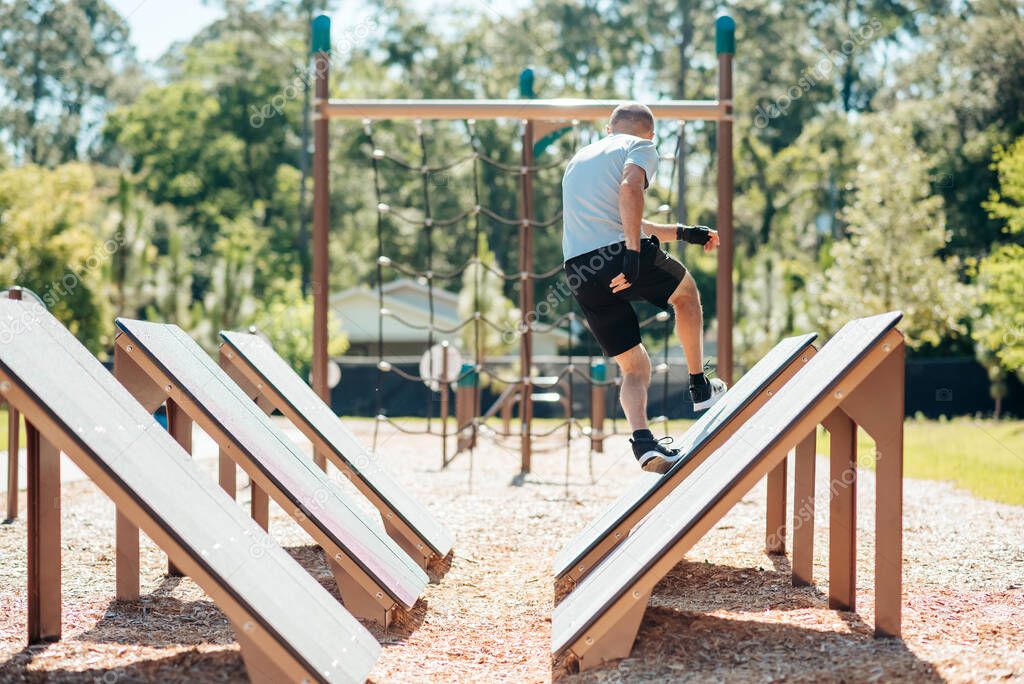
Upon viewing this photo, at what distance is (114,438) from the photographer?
3209 millimetres

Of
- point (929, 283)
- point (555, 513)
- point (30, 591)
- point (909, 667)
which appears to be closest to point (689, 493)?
point (909, 667)

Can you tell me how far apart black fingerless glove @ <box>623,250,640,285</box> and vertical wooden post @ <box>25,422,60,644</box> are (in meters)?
2.35

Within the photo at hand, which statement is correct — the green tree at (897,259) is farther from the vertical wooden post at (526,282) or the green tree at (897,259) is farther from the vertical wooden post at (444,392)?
the vertical wooden post at (526,282)

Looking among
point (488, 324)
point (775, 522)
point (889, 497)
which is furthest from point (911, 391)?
point (889, 497)

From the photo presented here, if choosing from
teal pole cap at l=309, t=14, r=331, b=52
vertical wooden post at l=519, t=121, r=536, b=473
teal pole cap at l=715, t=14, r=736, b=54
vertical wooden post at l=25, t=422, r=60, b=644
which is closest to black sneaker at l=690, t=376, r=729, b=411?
vertical wooden post at l=25, t=422, r=60, b=644

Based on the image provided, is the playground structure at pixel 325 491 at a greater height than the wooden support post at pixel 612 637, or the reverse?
the playground structure at pixel 325 491

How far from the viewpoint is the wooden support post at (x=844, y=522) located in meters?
4.14

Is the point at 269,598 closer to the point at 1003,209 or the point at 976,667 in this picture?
the point at 976,667

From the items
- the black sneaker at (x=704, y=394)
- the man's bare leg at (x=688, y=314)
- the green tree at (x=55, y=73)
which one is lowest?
the black sneaker at (x=704, y=394)

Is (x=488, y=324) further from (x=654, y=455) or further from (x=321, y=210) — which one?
(x=654, y=455)

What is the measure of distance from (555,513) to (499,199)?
95.5ft

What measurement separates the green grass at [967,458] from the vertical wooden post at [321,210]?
530cm

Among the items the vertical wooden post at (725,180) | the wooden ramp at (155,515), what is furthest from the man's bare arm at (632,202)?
the vertical wooden post at (725,180)

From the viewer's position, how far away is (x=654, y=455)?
459 centimetres
